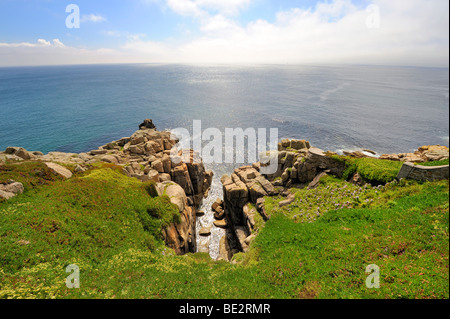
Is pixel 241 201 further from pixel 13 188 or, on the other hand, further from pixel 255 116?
pixel 255 116

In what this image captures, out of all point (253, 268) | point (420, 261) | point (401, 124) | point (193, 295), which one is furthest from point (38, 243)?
point (401, 124)

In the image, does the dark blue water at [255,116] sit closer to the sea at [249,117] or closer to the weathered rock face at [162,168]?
the sea at [249,117]

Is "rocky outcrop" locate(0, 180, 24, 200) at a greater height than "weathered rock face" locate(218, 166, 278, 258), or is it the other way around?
"rocky outcrop" locate(0, 180, 24, 200)

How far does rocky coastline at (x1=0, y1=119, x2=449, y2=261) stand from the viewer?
1051 inches

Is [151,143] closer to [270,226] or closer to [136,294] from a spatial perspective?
[270,226]

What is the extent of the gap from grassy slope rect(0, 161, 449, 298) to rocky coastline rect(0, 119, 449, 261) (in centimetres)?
411

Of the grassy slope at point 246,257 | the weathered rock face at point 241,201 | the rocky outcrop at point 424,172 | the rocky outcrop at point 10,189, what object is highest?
the rocky outcrop at point 424,172

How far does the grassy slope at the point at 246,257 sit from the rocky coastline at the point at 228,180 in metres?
4.11

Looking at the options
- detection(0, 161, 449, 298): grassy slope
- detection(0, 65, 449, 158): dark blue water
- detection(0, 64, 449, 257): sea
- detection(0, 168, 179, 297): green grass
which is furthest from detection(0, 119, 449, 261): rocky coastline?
detection(0, 65, 449, 158): dark blue water

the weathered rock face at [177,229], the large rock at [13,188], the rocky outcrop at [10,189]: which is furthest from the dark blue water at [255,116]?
the weathered rock face at [177,229]

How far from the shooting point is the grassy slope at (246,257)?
12.4 metres

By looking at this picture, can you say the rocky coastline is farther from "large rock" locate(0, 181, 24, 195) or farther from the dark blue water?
the dark blue water

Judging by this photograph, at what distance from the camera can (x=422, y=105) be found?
90125 mm
